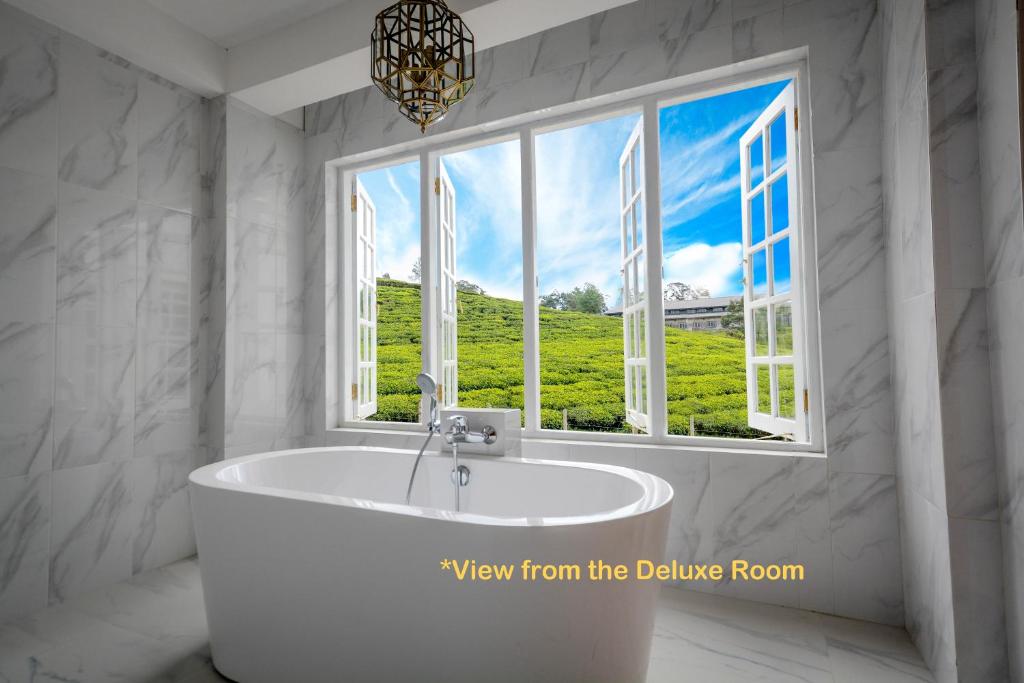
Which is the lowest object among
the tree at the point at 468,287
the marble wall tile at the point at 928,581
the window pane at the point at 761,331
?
the marble wall tile at the point at 928,581

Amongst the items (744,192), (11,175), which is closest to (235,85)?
(11,175)

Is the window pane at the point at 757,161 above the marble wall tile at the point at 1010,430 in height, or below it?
above

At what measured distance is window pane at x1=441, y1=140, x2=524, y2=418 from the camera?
427cm

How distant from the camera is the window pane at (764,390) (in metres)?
2.51

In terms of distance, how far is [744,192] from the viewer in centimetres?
260

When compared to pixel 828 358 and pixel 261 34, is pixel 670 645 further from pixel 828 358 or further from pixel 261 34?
pixel 261 34

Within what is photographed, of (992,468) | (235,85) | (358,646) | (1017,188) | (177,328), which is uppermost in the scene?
(235,85)

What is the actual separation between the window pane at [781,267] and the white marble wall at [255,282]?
8.79 ft

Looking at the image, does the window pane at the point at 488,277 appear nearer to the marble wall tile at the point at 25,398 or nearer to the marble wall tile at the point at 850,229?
the marble wall tile at the point at 850,229

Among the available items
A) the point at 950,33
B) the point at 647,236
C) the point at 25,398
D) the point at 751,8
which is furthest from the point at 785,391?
the point at 25,398

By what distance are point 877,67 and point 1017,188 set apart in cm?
108

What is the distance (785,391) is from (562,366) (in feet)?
6.43

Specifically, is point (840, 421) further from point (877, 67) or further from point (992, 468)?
point (877, 67)

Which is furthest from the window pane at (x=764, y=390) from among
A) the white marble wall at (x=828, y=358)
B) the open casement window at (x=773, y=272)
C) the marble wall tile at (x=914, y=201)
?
the marble wall tile at (x=914, y=201)
